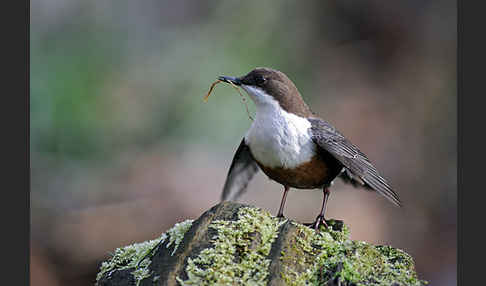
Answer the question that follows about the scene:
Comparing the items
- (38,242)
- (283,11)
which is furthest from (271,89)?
(283,11)

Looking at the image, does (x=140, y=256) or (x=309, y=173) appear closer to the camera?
(x=140, y=256)

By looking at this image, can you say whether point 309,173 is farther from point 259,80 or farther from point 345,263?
point 345,263

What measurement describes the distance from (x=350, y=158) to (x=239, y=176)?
1.36 meters

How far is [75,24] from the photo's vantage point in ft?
29.0

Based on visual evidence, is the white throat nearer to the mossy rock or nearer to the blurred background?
the mossy rock

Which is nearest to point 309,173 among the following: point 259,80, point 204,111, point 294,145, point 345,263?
point 294,145

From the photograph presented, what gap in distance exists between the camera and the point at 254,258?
335 centimetres

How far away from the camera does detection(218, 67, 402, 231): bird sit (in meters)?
4.70

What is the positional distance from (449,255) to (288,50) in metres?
4.54

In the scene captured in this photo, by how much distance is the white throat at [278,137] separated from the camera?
470 centimetres

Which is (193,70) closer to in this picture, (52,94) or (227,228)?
(52,94)

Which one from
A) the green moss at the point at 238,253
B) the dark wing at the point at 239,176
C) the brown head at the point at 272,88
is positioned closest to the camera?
the green moss at the point at 238,253

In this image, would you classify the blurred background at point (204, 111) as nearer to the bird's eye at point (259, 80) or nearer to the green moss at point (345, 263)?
the bird's eye at point (259, 80)

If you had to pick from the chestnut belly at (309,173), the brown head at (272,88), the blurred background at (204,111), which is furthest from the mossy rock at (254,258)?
the blurred background at (204,111)
